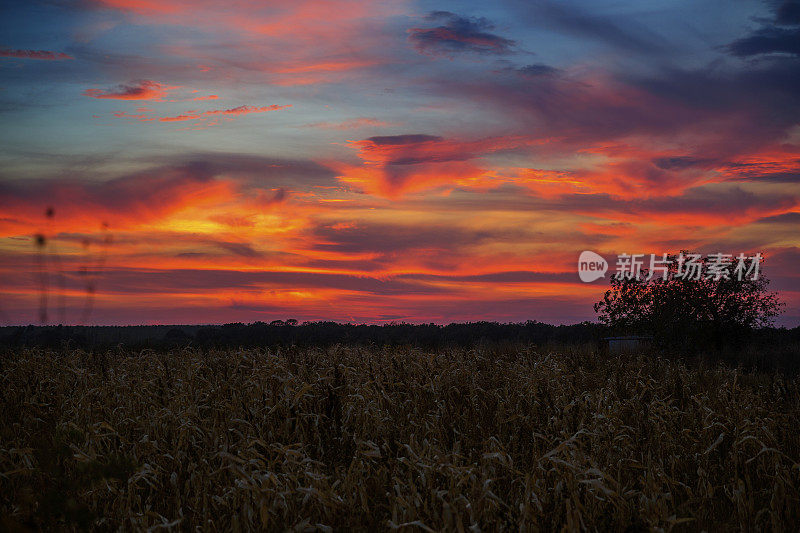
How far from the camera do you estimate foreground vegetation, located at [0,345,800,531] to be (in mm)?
5133

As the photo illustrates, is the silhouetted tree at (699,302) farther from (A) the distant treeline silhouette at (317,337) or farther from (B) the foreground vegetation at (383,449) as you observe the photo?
(B) the foreground vegetation at (383,449)

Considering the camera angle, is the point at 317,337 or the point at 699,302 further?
the point at 317,337

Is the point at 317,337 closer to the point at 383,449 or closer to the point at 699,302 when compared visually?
the point at 699,302

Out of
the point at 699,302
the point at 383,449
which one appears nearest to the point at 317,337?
the point at 699,302

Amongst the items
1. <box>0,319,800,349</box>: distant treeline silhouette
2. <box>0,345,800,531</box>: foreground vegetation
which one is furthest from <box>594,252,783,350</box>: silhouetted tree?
<box>0,345,800,531</box>: foreground vegetation

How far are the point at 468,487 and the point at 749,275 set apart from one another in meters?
21.3

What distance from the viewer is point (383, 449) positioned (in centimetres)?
671

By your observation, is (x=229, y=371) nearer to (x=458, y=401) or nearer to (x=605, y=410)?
(x=458, y=401)

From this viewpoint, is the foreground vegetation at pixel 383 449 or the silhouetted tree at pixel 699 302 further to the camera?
the silhouetted tree at pixel 699 302

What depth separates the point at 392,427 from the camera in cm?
827

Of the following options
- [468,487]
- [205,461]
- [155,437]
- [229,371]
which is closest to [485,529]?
[468,487]

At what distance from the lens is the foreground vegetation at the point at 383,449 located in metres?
5.13

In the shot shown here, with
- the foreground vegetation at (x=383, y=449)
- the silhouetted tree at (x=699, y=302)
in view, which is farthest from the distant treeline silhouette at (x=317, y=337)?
the foreground vegetation at (x=383, y=449)

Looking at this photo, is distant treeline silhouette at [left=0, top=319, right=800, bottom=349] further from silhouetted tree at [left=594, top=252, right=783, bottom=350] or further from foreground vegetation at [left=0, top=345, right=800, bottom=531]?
foreground vegetation at [left=0, top=345, right=800, bottom=531]
